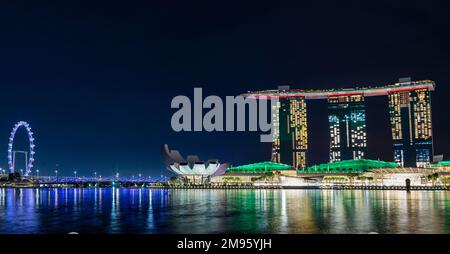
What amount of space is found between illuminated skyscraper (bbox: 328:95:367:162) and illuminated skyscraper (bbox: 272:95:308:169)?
9.59 metres

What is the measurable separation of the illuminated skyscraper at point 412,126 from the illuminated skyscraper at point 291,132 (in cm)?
2855

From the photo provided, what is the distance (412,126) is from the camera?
143125 millimetres

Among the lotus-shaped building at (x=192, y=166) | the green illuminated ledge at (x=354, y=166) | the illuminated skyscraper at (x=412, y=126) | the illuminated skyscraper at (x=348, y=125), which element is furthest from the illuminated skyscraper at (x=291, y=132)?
the green illuminated ledge at (x=354, y=166)

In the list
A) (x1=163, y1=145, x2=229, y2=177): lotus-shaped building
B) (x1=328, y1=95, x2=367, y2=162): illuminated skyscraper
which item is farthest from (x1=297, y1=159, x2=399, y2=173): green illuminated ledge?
(x1=328, y1=95, x2=367, y2=162): illuminated skyscraper

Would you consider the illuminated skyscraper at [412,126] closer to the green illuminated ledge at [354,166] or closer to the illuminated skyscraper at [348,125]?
the illuminated skyscraper at [348,125]

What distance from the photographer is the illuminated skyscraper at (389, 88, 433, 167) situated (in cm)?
13950

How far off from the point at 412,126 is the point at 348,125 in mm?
19445
